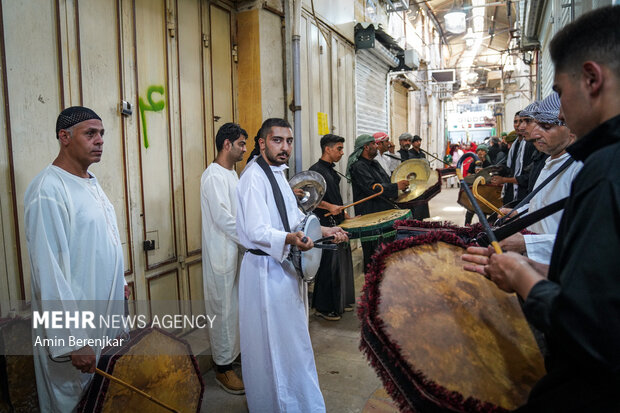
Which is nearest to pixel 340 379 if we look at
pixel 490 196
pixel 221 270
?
pixel 221 270

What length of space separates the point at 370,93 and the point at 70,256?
7694mm

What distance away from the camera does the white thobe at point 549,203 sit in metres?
1.89

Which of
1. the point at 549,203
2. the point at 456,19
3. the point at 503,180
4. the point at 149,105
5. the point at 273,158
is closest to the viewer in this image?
the point at 549,203

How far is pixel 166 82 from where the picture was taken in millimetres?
3594

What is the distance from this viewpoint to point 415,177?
544 centimetres

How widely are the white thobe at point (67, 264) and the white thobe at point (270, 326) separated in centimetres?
79

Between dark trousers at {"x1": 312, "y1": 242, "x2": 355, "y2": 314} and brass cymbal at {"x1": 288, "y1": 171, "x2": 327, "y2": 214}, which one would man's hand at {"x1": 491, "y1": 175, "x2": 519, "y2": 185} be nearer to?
dark trousers at {"x1": 312, "y1": 242, "x2": 355, "y2": 314}

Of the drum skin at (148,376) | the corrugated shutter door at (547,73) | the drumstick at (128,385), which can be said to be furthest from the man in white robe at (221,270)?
the corrugated shutter door at (547,73)

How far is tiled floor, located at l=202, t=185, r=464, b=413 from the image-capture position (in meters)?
2.98

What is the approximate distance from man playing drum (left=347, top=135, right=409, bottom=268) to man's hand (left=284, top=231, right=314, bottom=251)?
2.72 meters

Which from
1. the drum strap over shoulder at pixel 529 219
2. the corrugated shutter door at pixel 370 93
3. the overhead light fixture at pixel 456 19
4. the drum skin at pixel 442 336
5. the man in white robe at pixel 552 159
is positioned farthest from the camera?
the overhead light fixture at pixel 456 19

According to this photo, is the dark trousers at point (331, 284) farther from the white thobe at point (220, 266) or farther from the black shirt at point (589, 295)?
the black shirt at point (589, 295)

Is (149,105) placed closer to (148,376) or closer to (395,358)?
(148,376)

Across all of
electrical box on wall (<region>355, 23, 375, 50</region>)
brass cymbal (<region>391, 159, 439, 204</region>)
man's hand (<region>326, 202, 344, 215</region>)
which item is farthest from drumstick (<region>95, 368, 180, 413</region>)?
electrical box on wall (<region>355, 23, 375, 50</region>)
